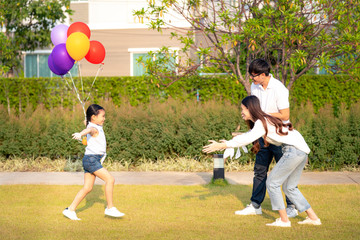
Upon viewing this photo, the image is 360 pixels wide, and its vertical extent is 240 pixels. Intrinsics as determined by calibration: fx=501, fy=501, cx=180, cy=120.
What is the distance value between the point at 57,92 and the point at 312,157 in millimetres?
7775

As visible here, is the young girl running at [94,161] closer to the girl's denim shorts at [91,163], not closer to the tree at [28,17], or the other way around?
the girl's denim shorts at [91,163]

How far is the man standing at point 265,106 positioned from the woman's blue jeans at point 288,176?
0.43 metres

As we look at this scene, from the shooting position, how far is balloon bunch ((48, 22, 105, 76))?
8.23m

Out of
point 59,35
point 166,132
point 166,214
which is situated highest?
point 59,35

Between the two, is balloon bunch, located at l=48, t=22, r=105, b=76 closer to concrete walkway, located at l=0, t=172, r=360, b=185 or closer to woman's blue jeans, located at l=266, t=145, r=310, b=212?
concrete walkway, located at l=0, t=172, r=360, b=185

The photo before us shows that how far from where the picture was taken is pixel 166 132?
36.3 ft

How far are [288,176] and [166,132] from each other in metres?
5.37

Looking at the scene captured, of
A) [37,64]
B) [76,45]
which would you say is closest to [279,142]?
[76,45]

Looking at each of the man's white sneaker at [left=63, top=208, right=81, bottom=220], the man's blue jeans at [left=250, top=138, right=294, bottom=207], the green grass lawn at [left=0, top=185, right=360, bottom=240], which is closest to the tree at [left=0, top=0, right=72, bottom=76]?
the green grass lawn at [left=0, top=185, right=360, bottom=240]

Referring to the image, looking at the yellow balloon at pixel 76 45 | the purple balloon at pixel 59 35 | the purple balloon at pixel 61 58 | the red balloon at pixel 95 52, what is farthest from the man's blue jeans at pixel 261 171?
the purple balloon at pixel 59 35

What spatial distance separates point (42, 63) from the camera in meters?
23.6

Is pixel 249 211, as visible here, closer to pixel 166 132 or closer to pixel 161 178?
pixel 161 178

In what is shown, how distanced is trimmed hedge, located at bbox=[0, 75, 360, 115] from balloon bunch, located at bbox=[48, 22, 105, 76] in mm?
4392

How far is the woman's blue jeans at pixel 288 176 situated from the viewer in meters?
5.77
